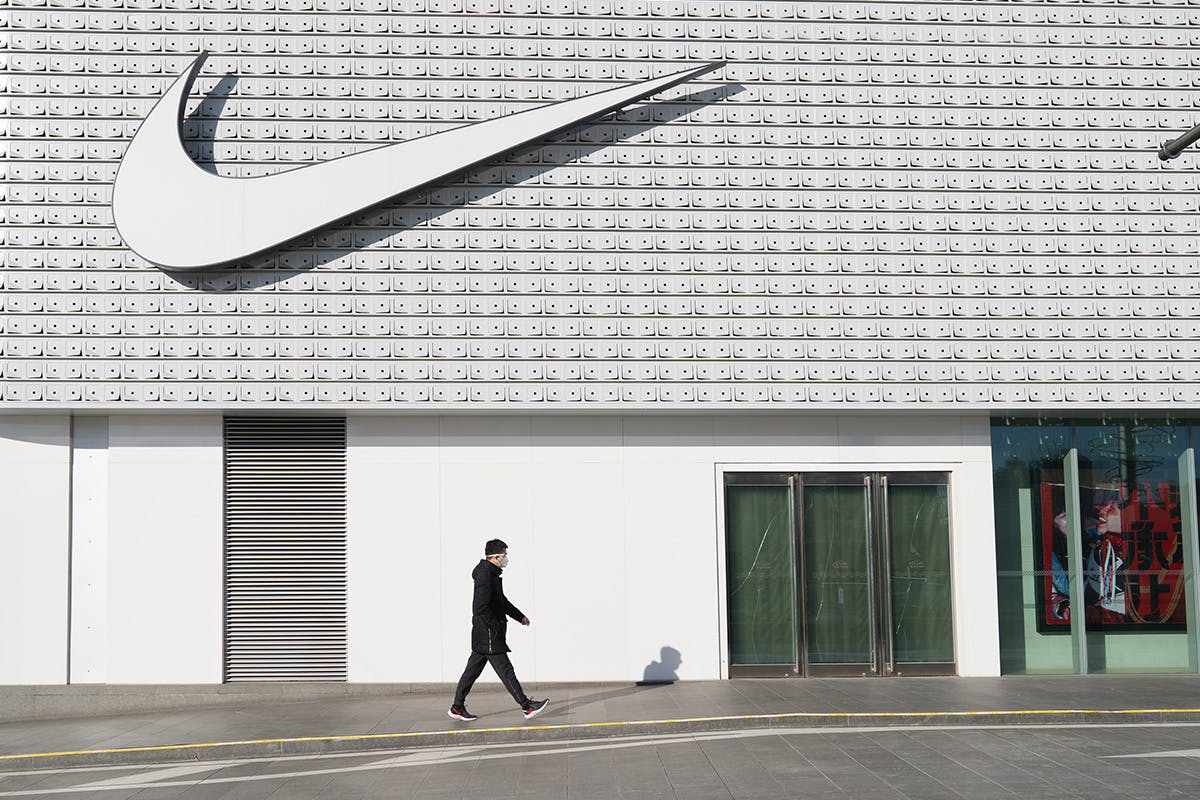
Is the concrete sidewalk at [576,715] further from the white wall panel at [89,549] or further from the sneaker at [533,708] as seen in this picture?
the white wall panel at [89,549]

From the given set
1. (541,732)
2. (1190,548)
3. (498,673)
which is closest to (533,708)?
(498,673)

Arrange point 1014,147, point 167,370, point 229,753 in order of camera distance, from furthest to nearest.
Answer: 1. point 1014,147
2. point 167,370
3. point 229,753

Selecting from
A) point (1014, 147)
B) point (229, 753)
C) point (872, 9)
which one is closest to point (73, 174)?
point (229, 753)

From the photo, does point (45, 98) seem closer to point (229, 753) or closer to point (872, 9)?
point (229, 753)

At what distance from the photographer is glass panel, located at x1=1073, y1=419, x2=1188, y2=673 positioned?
1661 centimetres

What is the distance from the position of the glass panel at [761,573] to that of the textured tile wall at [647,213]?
1593mm

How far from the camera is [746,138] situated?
15.7 m

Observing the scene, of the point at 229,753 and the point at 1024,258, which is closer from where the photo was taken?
the point at 229,753

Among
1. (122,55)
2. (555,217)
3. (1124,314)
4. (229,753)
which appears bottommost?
(229,753)

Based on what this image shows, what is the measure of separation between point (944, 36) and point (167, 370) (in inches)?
428

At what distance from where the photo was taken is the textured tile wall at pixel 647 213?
15.0 m

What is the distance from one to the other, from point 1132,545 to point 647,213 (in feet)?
26.8

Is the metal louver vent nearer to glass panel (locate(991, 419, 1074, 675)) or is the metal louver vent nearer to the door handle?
the door handle

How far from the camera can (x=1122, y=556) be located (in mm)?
16703
